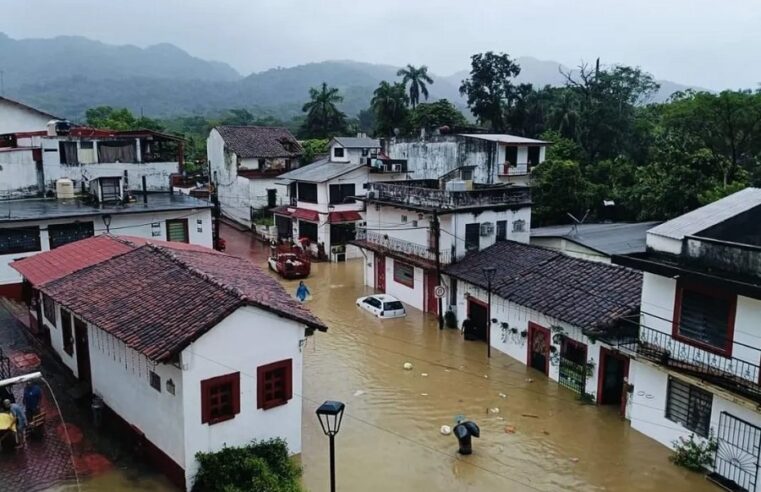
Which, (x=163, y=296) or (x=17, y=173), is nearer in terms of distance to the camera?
(x=163, y=296)

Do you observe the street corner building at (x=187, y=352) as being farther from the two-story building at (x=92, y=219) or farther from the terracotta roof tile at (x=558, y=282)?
the two-story building at (x=92, y=219)

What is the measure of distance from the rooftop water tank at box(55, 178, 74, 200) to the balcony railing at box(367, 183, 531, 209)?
1750 centimetres

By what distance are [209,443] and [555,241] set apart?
20.4 m

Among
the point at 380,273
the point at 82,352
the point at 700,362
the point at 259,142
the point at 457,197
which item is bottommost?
the point at 380,273

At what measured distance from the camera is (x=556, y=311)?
824 inches

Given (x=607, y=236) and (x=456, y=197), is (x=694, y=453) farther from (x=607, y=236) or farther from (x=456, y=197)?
(x=456, y=197)

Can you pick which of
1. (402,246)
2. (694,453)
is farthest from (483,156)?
(694,453)

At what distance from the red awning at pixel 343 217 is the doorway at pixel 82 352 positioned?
22450 millimetres

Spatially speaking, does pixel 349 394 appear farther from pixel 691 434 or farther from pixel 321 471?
pixel 691 434

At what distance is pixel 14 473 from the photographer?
47.4ft

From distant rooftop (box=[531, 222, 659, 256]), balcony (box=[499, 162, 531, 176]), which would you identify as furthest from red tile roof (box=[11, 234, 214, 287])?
balcony (box=[499, 162, 531, 176])

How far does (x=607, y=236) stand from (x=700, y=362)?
13960 millimetres

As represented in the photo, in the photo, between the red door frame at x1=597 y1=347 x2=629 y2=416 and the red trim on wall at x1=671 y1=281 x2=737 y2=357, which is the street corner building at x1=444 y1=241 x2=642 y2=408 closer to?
the red door frame at x1=597 y1=347 x2=629 y2=416

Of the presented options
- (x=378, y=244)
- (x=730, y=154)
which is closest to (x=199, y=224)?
(x=378, y=244)
